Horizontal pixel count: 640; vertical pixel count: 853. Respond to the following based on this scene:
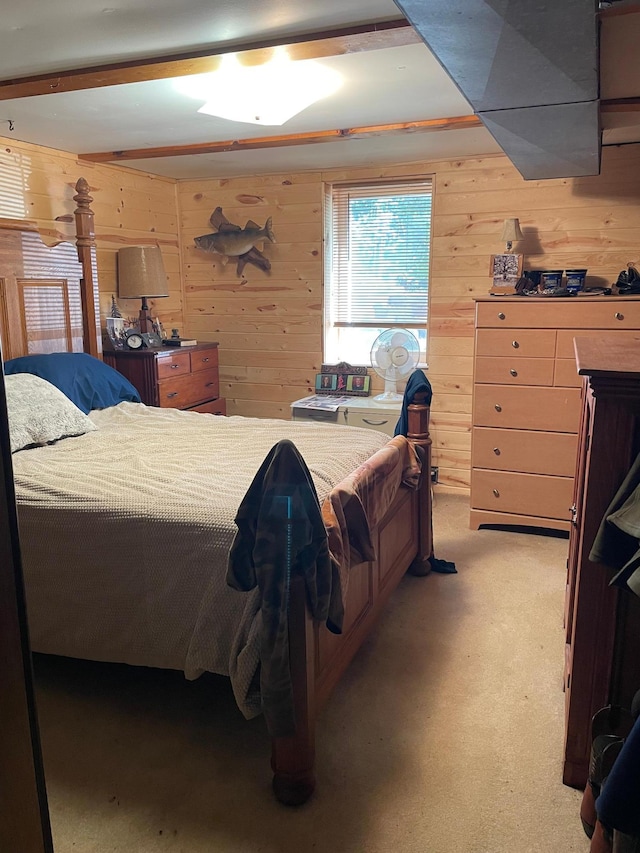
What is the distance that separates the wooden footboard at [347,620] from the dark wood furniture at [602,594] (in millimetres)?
697

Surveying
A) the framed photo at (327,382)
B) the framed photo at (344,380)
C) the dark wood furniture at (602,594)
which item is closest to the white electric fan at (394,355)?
the framed photo at (344,380)

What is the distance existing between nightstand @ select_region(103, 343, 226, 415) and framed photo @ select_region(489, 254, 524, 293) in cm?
196

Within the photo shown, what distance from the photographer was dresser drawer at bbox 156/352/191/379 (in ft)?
12.8

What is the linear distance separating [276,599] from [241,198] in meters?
3.57

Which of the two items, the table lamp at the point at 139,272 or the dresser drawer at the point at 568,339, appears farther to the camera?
the table lamp at the point at 139,272

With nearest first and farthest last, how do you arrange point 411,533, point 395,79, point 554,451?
point 395,79
point 411,533
point 554,451

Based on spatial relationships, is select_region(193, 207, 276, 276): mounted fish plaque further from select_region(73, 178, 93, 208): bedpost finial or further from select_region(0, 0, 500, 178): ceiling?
select_region(73, 178, 93, 208): bedpost finial

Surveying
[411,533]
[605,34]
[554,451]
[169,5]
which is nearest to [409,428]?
[411,533]

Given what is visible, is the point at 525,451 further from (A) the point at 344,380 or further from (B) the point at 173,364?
(B) the point at 173,364

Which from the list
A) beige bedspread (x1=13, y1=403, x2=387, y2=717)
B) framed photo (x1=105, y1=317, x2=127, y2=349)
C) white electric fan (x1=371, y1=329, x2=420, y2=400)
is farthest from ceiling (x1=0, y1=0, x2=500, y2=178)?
beige bedspread (x1=13, y1=403, x2=387, y2=717)

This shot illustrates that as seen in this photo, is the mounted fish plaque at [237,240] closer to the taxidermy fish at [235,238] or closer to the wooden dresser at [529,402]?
the taxidermy fish at [235,238]

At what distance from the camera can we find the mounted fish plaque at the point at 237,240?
14.6 feet

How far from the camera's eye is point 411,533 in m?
2.92

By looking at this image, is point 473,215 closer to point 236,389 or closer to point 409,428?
point 409,428
